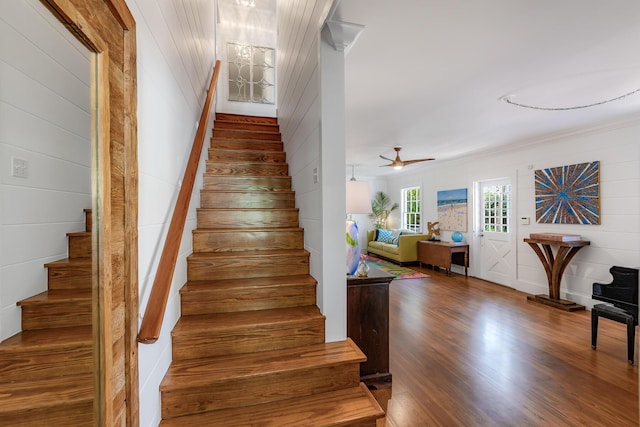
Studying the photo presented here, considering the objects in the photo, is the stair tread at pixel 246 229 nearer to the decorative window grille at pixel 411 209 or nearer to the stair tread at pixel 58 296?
the stair tread at pixel 58 296

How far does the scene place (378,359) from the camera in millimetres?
2283

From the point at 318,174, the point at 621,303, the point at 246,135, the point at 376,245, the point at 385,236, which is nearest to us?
the point at 318,174

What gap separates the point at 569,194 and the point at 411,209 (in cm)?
421

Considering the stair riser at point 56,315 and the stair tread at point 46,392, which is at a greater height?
the stair riser at point 56,315

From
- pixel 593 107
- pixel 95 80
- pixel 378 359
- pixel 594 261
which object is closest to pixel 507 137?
pixel 593 107

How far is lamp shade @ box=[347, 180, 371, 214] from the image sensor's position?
2.55 metres

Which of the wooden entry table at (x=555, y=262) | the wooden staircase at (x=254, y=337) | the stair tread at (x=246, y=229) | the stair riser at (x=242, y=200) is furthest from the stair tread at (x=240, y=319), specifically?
the wooden entry table at (x=555, y=262)

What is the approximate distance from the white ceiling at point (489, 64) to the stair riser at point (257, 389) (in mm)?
2197

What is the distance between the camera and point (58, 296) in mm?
720

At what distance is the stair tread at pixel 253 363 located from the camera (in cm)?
146

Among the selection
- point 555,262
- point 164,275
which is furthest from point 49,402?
point 555,262

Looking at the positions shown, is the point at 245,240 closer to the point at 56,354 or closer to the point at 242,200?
the point at 242,200

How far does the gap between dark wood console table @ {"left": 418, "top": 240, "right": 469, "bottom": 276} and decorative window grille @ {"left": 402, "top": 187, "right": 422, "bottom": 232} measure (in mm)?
1261

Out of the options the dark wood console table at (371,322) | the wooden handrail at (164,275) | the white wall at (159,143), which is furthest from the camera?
the dark wood console table at (371,322)
